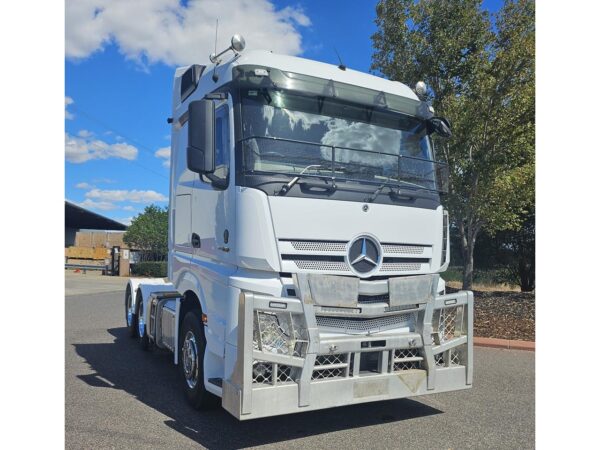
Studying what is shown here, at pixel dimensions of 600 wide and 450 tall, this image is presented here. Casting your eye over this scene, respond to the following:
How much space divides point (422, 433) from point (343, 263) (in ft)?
5.35

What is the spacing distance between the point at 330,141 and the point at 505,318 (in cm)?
740

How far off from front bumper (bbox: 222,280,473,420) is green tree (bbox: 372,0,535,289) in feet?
20.2

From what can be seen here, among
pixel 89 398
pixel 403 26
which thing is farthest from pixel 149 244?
pixel 89 398

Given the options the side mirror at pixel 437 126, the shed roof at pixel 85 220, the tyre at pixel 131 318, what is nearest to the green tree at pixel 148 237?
the shed roof at pixel 85 220

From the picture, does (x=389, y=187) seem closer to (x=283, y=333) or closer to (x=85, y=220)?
(x=283, y=333)

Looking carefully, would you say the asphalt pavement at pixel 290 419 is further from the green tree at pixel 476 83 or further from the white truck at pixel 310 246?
the green tree at pixel 476 83

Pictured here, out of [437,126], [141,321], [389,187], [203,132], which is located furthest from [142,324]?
[437,126]

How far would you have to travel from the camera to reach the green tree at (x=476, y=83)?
1068 cm

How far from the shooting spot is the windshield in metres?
4.19

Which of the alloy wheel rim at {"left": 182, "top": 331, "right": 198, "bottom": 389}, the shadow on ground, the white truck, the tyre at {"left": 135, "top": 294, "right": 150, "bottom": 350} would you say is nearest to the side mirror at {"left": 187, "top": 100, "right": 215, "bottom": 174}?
the white truck

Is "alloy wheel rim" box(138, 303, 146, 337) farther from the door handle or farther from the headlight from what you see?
the headlight

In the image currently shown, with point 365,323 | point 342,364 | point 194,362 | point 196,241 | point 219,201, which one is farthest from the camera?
point 196,241

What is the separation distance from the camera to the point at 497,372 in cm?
670

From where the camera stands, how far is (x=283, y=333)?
3.96m
